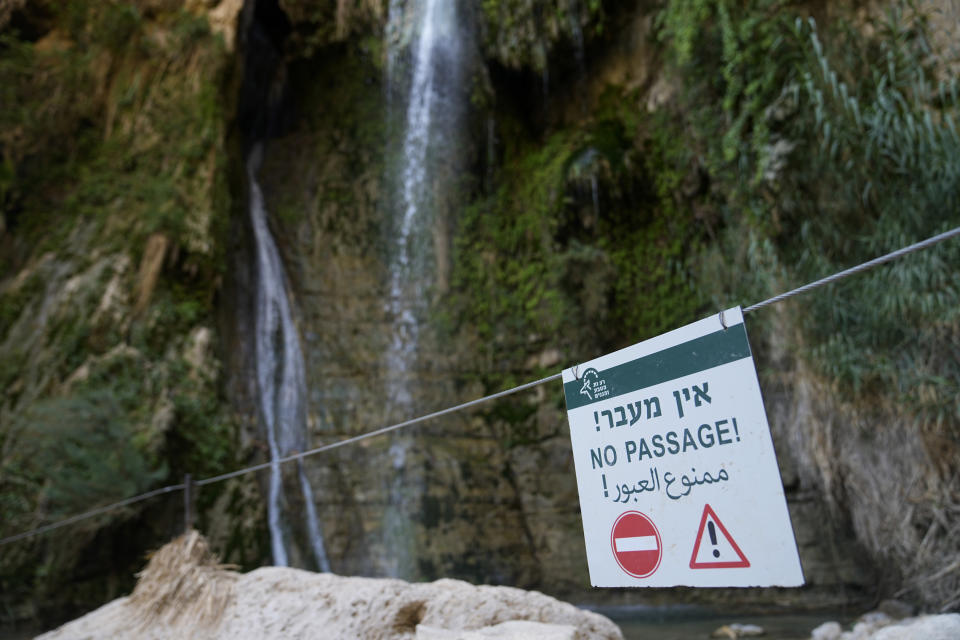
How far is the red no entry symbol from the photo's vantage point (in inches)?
60.2

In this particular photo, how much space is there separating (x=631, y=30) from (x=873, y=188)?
17.9 ft

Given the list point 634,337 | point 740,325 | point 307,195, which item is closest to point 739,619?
point 634,337

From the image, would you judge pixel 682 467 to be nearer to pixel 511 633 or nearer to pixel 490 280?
pixel 511 633

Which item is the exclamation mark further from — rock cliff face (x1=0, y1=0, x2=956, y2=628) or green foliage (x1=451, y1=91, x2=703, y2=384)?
green foliage (x1=451, y1=91, x2=703, y2=384)

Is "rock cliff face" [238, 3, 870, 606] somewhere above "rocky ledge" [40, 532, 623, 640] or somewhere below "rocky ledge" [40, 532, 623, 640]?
above

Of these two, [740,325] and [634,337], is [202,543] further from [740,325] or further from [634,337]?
[634,337]

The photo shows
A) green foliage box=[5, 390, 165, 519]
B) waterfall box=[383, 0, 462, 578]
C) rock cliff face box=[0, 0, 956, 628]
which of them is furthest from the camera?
waterfall box=[383, 0, 462, 578]

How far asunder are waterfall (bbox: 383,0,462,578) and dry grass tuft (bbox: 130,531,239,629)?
555cm

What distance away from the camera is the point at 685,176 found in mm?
8609

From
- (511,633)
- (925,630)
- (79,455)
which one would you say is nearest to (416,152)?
(79,455)

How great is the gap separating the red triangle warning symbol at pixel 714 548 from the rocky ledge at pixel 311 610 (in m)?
0.68

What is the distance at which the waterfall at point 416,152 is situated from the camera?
895 cm

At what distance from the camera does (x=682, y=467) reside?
1496mm

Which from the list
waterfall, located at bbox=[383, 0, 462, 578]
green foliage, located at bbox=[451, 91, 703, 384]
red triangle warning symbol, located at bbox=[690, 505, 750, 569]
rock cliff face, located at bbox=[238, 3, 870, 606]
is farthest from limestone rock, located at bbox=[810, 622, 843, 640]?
waterfall, located at bbox=[383, 0, 462, 578]
